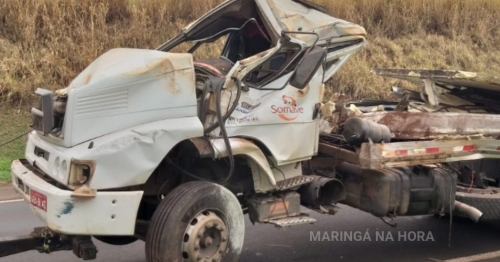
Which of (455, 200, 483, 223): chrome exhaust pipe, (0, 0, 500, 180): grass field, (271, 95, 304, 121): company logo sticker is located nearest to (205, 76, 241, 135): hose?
(271, 95, 304, 121): company logo sticker

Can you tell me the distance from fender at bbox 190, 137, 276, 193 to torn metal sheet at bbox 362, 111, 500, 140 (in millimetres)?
1412

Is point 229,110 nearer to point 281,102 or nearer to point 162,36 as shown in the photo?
point 281,102

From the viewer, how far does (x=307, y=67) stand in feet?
17.4

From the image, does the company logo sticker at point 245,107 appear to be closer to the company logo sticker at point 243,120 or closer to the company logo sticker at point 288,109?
the company logo sticker at point 243,120

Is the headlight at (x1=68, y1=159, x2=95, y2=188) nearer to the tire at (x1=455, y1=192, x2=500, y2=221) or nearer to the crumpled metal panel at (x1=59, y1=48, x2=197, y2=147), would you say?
the crumpled metal panel at (x1=59, y1=48, x2=197, y2=147)

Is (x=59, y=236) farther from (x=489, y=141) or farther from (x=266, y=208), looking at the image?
(x=489, y=141)

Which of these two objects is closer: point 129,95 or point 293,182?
point 129,95

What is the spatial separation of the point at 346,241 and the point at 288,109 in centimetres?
216

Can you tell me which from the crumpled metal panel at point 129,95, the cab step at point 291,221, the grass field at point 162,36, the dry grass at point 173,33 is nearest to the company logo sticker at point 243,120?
the crumpled metal panel at point 129,95

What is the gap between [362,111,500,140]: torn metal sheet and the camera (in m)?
5.93

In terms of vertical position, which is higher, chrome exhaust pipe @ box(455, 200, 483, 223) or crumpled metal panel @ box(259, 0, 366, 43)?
crumpled metal panel @ box(259, 0, 366, 43)

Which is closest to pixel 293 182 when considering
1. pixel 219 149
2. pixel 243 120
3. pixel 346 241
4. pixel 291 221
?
pixel 291 221

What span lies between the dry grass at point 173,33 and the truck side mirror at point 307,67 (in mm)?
9903

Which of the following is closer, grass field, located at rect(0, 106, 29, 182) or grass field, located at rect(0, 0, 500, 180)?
grass field, located at rect(0, 106, 29, 182)
